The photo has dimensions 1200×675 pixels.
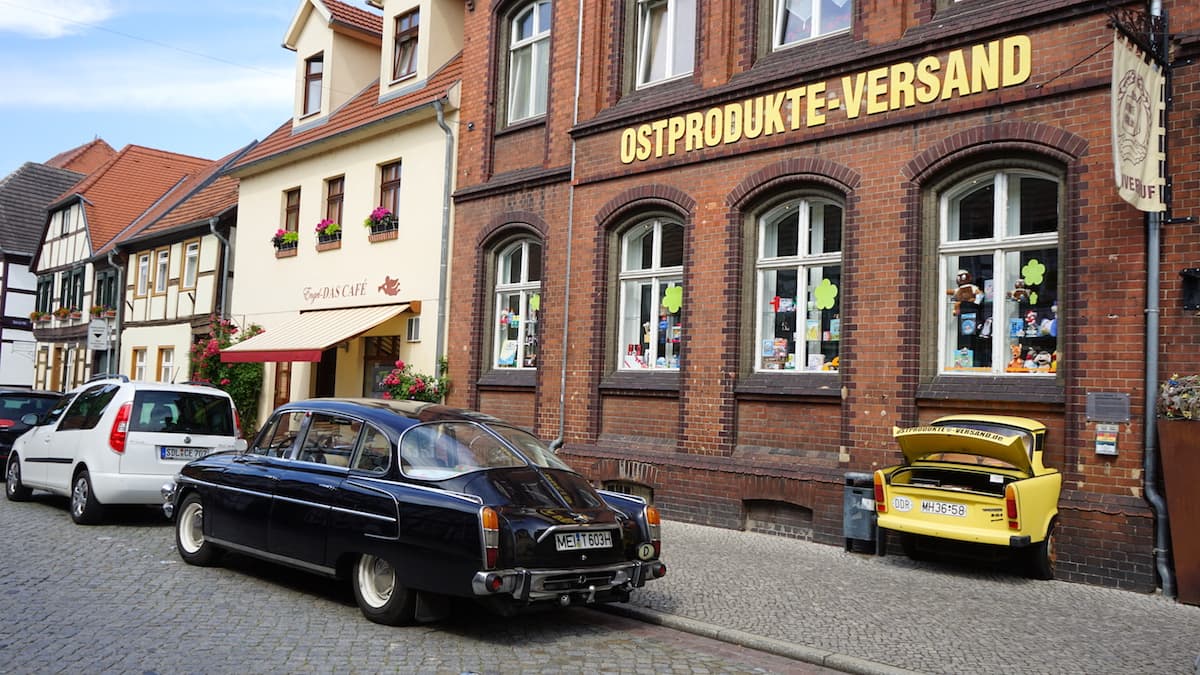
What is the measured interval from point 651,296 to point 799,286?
2.61 m

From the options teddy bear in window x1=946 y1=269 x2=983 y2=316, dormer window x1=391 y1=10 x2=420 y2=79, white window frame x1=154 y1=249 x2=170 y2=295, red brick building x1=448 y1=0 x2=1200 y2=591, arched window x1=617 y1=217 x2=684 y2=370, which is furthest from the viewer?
white window frame x1=154 y1=249 x2=170 y2=295

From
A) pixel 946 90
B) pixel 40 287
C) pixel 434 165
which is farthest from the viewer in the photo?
pixel 40 287

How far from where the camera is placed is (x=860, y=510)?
1079 centimetres

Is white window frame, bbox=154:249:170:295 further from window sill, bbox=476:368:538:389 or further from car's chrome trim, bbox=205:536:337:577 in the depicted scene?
car's chrome trim, bbox=205:536:337:577

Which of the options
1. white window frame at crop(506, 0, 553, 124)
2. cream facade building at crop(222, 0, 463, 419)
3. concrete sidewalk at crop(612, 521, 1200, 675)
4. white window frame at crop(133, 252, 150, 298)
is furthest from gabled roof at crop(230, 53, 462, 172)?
concrete sidewalk at crop(612, 521, 1200, 675)

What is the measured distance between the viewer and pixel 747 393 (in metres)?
12.7

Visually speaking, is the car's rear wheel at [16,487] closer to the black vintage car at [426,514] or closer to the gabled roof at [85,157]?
the black vintage car at [426,514]

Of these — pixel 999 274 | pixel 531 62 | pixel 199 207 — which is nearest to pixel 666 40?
pixel 531 62

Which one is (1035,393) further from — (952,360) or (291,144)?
(291,144)

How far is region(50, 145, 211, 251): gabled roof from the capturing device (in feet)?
128

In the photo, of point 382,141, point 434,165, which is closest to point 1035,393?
point 434,165

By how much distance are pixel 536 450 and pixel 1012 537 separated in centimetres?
427

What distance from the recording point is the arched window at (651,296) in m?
14.2

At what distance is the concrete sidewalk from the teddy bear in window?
2.86 metres
